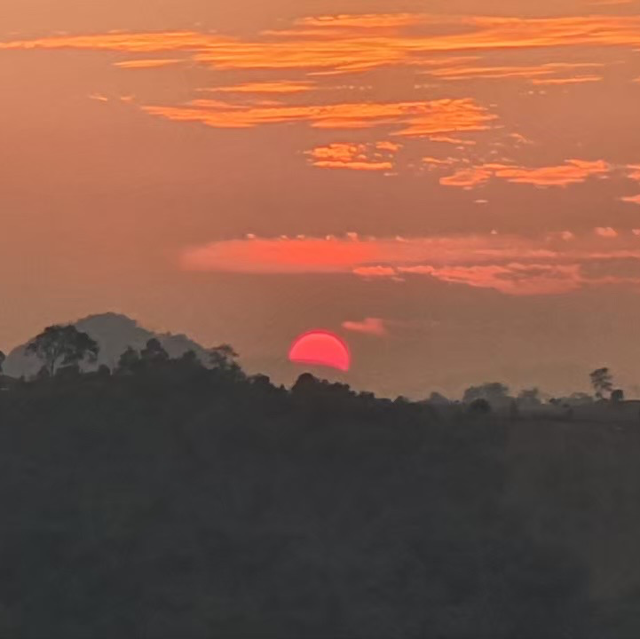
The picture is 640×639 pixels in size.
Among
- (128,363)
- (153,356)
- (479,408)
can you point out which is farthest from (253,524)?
(479,408)

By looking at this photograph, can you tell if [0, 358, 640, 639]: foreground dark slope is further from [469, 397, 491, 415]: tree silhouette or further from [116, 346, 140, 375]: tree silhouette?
[469, 397, 491, 415]: tree silhouette

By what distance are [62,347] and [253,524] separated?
1884 inches

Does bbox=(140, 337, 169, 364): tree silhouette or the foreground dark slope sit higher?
bbox=(140, 337, 169, 364): tree silhouette

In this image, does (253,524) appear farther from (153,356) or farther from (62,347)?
(62,347)

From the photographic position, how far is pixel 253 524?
292ft

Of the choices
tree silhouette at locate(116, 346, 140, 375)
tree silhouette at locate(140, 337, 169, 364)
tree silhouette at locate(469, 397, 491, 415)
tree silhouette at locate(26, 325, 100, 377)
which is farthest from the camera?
tree silhouette at locate(26, 325, 100, 377)

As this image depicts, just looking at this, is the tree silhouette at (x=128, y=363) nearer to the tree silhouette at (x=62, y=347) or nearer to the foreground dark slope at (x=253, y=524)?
the foreground dark slope at (x=253, y=524)

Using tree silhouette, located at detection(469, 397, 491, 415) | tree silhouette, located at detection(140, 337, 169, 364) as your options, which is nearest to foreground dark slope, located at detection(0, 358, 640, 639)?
tree silhouette, located at detection(140, 337, 169, 364)

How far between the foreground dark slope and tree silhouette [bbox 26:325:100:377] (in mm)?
30795

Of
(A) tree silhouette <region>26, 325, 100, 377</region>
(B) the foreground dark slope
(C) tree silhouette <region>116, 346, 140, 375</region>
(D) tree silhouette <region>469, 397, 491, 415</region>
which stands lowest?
(B) the foreground dark slope

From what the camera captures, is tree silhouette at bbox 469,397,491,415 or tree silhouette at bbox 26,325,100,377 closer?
tree silhouette at bbox 469,397,491,415

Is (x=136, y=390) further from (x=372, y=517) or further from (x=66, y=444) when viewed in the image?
(x=372, y=517)

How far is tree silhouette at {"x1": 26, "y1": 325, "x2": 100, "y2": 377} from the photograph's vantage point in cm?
13238

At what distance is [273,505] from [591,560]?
18.1 meters
